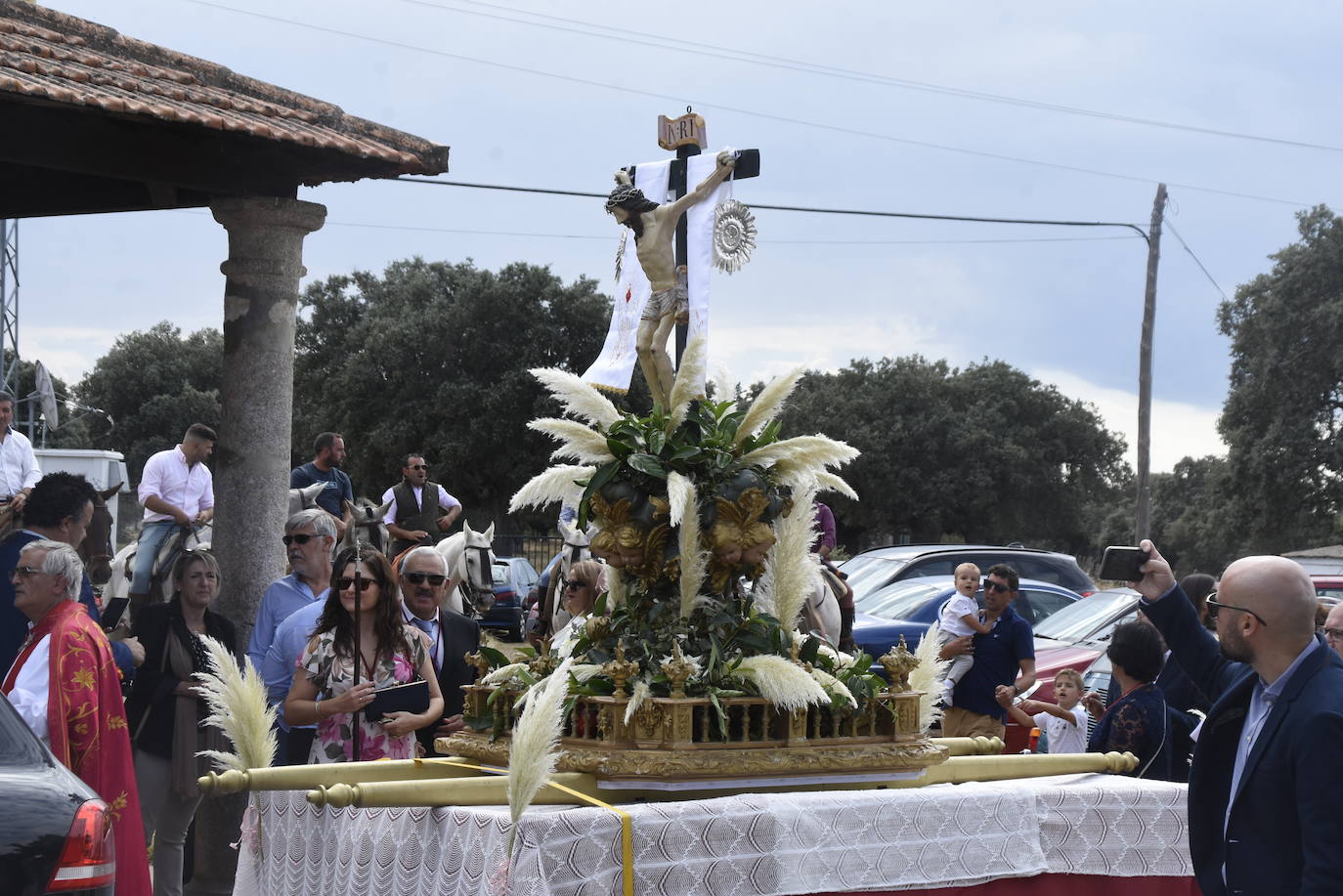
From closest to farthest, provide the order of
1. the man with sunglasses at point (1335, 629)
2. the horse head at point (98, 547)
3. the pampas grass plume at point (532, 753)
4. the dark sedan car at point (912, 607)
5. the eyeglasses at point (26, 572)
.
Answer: the pampas grass plume at point (532, 753) → the eyeglasses at point (26, 572) → the man with sunglasses at point (1335, 629) → the horse head at point (98, 547) → the dark sedan car at point (912, 607)

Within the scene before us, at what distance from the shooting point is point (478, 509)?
140ft

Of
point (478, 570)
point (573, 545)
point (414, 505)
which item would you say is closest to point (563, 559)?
point (573, 545)

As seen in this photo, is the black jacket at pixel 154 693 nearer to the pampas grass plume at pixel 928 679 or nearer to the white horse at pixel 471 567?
the pampas grass plume at pixel 928 679

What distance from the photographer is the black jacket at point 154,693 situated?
23.8 feet

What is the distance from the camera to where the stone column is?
8.94 metres

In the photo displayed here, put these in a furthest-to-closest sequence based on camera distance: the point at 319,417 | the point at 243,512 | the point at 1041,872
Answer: the point at 319,417 → the point at 243,512 → the point at 1041,872

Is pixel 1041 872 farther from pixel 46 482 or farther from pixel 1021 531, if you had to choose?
pixel 1021 531

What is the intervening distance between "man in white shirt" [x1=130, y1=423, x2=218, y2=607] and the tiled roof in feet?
8.53

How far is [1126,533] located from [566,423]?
5622 cm

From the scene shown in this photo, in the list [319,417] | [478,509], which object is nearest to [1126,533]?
[478,509]

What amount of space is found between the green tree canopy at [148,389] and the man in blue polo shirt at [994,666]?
51.9 meters

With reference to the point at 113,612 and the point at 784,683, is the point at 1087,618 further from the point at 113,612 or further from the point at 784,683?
the point at 784,683

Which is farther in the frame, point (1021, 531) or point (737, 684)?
point (1021, 531)

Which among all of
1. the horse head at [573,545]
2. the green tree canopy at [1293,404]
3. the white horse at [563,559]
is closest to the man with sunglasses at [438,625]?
the white horse at [563,559]
